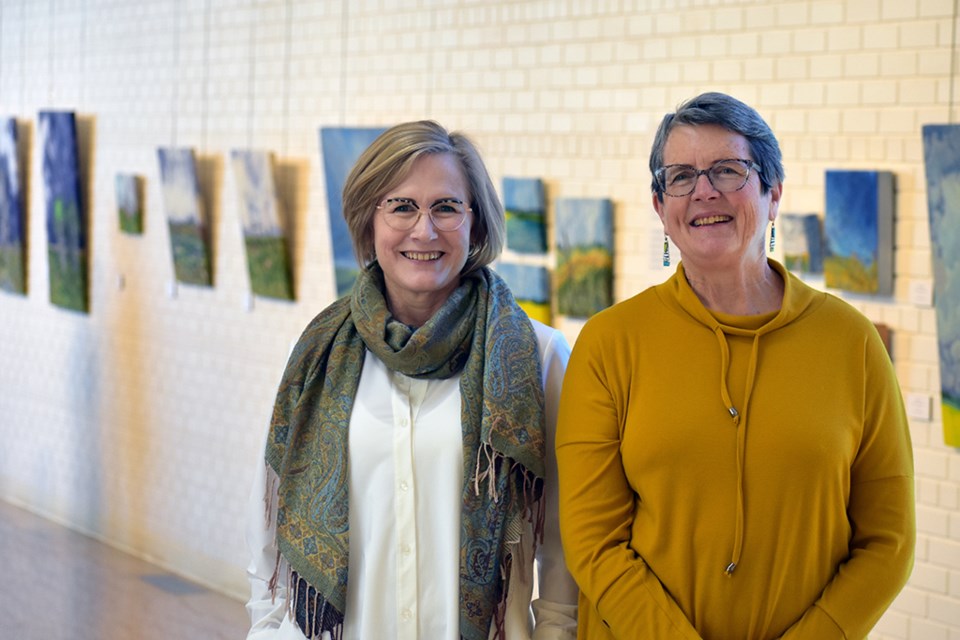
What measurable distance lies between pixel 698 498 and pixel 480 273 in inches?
31.6

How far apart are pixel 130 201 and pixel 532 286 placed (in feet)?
11.9

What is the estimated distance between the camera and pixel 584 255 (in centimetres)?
530

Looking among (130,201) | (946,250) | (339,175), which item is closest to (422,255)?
(946,250)

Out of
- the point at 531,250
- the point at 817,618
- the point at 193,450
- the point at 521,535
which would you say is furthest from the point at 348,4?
the point at 817,618

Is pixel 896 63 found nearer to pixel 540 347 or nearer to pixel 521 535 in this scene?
pixel 540 347

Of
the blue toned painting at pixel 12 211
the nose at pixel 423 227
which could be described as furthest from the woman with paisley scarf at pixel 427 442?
the blue toned painting at pixel 12 211

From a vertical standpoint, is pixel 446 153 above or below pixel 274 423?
above

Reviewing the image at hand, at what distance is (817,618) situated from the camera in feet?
7.19

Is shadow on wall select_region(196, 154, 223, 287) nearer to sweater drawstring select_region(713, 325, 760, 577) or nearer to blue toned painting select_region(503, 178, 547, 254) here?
blue toned painting select_region(503, 178, 547, 254)

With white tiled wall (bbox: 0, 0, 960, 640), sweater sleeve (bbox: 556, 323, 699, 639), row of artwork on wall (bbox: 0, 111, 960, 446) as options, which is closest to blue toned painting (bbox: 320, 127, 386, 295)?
row of artwork on wall (bbox: 0, 111, 960, 446)

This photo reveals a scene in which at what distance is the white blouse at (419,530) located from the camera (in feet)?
8.34

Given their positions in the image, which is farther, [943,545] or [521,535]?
[943,545]

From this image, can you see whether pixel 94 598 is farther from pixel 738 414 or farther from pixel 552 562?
pixel 738 414

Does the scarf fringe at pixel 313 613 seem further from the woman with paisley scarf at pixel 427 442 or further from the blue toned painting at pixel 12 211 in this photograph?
the blue toned painting at pixel 12 211
